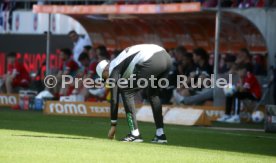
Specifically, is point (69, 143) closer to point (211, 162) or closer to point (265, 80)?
point (211, 162)

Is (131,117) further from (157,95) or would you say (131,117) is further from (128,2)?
(128,2)

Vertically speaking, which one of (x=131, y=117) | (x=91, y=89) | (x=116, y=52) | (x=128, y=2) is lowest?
(x=91, y=89)

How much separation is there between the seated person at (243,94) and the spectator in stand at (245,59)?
1.18 ft

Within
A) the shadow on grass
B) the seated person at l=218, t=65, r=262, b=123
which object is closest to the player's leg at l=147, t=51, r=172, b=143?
the shadow on grass

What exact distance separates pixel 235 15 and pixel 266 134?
6454 mm

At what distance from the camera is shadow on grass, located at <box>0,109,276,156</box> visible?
52.0ft

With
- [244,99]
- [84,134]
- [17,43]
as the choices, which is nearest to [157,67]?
[84,134]

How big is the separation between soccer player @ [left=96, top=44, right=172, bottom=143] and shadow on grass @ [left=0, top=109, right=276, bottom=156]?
0.58m

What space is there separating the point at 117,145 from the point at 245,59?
1080 centimetres

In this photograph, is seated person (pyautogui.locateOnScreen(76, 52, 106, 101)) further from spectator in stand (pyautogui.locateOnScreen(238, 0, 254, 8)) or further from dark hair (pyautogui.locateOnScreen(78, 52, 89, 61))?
spectator in stand (pyautogui.locateOnScreen(238, 0, 254, 8))

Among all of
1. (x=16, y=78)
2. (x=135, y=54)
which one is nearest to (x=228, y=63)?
(x=16, y=78)

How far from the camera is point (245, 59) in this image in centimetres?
2475

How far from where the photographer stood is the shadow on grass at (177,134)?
15.9m

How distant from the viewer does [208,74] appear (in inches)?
1018
